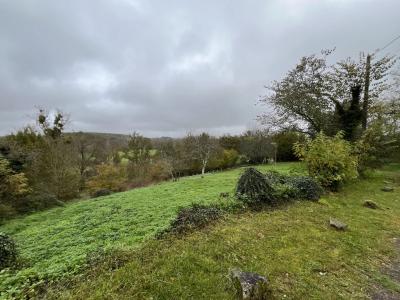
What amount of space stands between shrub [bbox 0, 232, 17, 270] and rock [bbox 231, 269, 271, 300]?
4480 millimetres

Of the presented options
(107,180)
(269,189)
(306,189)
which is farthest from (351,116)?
(107,180)

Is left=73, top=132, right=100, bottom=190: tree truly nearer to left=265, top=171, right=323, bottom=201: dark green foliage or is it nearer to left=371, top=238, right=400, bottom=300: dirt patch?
left=265, top=171, right=323, bottom=201: dark green foliage

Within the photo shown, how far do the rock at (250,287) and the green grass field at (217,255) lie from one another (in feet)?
0.66

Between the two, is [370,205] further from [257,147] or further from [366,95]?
[257,147]

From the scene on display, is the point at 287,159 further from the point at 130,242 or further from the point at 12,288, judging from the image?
the point at 12,288

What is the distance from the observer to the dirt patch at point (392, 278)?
3.99m

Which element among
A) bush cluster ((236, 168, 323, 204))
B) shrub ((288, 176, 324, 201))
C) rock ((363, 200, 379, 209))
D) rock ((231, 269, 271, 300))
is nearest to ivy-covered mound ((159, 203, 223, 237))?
bush cluster ((236, 168, 323, 204))

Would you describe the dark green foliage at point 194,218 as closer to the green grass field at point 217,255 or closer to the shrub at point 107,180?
the green grass field at point 217,255

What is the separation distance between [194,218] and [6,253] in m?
3.88

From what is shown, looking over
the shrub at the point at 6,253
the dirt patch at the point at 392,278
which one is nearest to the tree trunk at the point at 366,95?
the dirt patch at the point at 392,278

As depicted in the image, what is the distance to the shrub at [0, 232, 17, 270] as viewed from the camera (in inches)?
201

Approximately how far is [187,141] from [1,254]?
21.0 m

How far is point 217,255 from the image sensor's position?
15.5ft

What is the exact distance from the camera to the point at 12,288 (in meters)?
3.85
